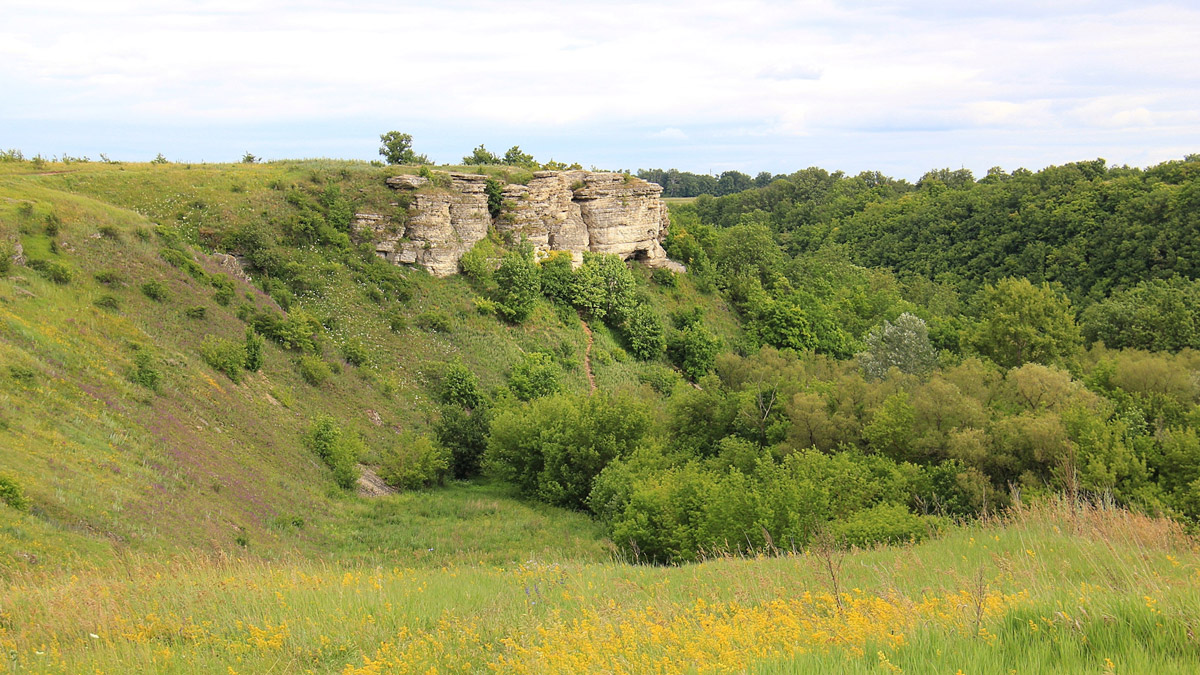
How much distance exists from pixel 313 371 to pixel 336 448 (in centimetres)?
547

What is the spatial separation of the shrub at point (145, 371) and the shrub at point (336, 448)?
5436mm

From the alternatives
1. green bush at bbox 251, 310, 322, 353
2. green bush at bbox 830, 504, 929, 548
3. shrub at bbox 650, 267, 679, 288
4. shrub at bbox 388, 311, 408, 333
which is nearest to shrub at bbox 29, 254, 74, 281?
green bush at bbox 251, 310, 322, 353

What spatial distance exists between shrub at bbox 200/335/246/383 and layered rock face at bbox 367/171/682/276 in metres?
15.5

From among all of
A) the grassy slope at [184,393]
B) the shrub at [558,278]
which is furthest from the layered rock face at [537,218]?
the grassy slope at [184,393]

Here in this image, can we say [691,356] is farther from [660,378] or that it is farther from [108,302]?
[108,302]

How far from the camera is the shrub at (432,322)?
38062 millimetres

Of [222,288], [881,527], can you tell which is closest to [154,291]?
[222,288]

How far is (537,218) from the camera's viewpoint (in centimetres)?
4641

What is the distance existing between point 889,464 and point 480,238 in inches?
1196

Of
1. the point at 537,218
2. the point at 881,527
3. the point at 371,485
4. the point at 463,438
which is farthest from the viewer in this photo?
the point at 537,218

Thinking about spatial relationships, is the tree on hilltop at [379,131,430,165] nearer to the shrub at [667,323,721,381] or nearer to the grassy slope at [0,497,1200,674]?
the shrub at [667,323,721,381]

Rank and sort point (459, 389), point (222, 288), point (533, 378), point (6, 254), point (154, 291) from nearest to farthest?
point (6, 254) → point (154, 291) → point (222, 288) → point (459, 389) → point (533, 378)

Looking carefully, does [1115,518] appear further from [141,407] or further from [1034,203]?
[1034,203]

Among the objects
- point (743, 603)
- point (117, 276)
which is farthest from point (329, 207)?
point (743, 603)
